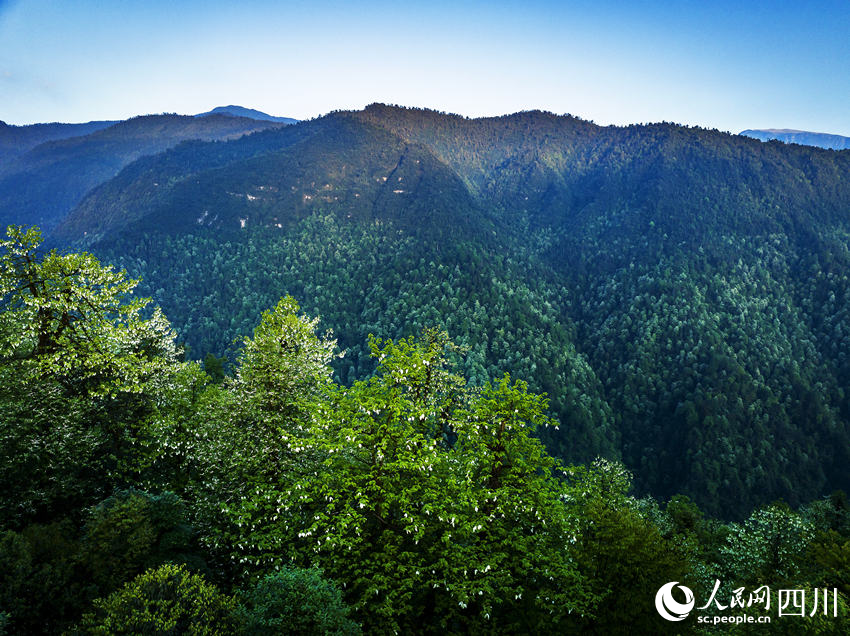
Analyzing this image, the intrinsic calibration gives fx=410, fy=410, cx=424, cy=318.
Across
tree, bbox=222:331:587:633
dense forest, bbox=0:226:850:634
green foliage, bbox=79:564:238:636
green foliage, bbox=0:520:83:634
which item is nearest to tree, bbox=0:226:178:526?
dense forest, bbox=0:226:850:634

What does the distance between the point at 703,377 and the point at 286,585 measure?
20714 cm

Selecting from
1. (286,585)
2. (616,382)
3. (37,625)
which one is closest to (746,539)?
(286,585)

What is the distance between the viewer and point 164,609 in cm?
1224

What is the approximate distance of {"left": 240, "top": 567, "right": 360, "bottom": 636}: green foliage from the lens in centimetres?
1303

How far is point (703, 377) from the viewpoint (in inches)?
6998

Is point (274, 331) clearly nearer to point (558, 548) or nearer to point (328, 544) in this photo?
point (328, 544)

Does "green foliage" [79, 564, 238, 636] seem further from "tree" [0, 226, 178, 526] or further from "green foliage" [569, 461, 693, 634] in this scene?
"green foliage" [569, 461, 693, 634]

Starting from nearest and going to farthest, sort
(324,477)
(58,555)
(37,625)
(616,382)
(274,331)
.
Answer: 1. (37,625)
2. (58,555)
3. (324,477)
4. (274,331)
5. (616,382)

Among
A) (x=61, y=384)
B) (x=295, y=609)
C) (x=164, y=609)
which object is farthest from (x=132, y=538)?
(x=61, y=384)

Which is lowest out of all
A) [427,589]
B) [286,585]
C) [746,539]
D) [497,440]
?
[746,539]

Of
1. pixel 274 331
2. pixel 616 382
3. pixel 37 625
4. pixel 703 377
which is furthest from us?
pixel 616 382

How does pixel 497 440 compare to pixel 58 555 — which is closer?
pixel 58 555

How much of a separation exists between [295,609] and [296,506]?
6185mm

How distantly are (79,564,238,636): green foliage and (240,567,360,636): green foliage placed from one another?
0.75m
